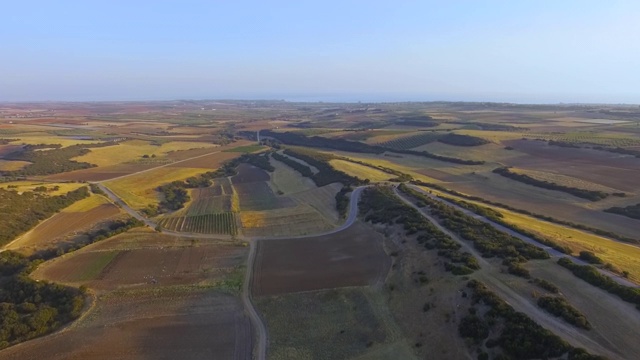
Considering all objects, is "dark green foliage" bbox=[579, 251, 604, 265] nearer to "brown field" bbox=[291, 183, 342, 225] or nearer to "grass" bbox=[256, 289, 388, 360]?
"grass" bbox=[256, 289, 388, 360]

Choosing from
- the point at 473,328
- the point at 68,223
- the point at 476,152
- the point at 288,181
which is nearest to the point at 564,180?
the point at 476,152

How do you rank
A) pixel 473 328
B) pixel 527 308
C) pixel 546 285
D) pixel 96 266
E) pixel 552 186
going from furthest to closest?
pixel 552 186
pixel 96 266
pixel 546 285
pixel 527 308
pixel 473 328

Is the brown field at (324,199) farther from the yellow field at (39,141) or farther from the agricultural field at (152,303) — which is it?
the yellow field at (39,141)

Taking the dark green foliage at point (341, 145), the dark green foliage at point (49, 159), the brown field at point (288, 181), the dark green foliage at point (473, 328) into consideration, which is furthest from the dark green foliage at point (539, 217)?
the dark green foliage at point (49, 159)

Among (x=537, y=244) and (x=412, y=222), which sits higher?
(x=537, y=244)

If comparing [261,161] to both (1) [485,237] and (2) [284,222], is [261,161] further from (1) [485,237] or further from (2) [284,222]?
(1) [485,237]

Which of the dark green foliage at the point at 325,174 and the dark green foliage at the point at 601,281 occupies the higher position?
the dark green foliage at the point at 601,281
